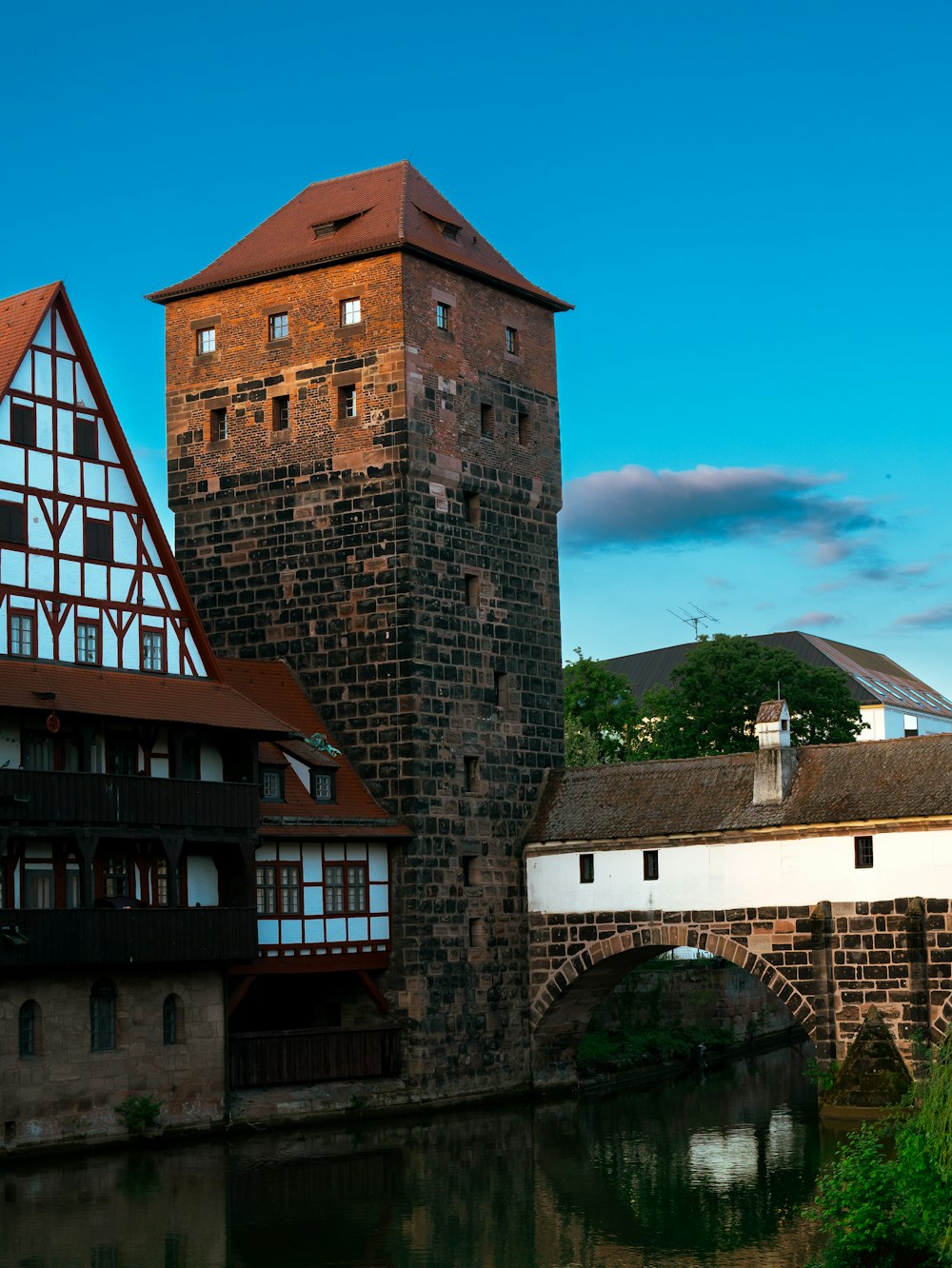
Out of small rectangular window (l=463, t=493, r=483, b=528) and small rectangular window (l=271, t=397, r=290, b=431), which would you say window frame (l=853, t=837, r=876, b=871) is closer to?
small rectangular window (l=463, t=493, r=483, b=528)

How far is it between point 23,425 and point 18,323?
2501mm

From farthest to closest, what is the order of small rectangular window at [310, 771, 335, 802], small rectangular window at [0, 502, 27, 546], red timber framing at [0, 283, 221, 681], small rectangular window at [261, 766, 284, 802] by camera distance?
small rectangular window at [310, 771, 335, 802], small rectangular window at [261, 766, 284, 802], red timber framing at [0, 283, 221, 681], small rectangular window at [0, 502, 27, 546]

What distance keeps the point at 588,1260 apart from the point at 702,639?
5602 centimetres

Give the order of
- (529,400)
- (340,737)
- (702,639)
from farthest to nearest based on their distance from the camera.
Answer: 1. (702,639)
2. (529,400)
3. (340,737)

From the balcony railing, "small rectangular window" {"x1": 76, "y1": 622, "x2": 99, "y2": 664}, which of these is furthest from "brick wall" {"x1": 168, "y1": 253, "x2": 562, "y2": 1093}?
"small rectangular window" {"x1": 76, "y1": 622, "x2": 99, "y2": 664}

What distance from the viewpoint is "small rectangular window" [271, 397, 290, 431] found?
5306 centimetres

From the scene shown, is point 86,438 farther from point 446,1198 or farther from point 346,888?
point 446,1198

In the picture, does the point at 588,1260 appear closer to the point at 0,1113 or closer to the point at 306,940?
the point at 0,1113

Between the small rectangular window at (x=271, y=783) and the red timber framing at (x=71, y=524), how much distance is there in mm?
3212

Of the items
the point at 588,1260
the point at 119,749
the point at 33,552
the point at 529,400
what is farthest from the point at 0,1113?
the point at 529,400

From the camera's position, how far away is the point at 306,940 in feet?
155

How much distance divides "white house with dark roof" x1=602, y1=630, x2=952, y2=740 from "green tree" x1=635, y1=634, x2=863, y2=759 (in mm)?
36559

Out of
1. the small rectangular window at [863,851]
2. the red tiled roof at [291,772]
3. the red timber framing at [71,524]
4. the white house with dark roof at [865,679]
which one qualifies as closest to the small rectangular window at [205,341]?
the red tiled roof at [291,772]

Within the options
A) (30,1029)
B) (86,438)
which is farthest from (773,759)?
(30,1029)
